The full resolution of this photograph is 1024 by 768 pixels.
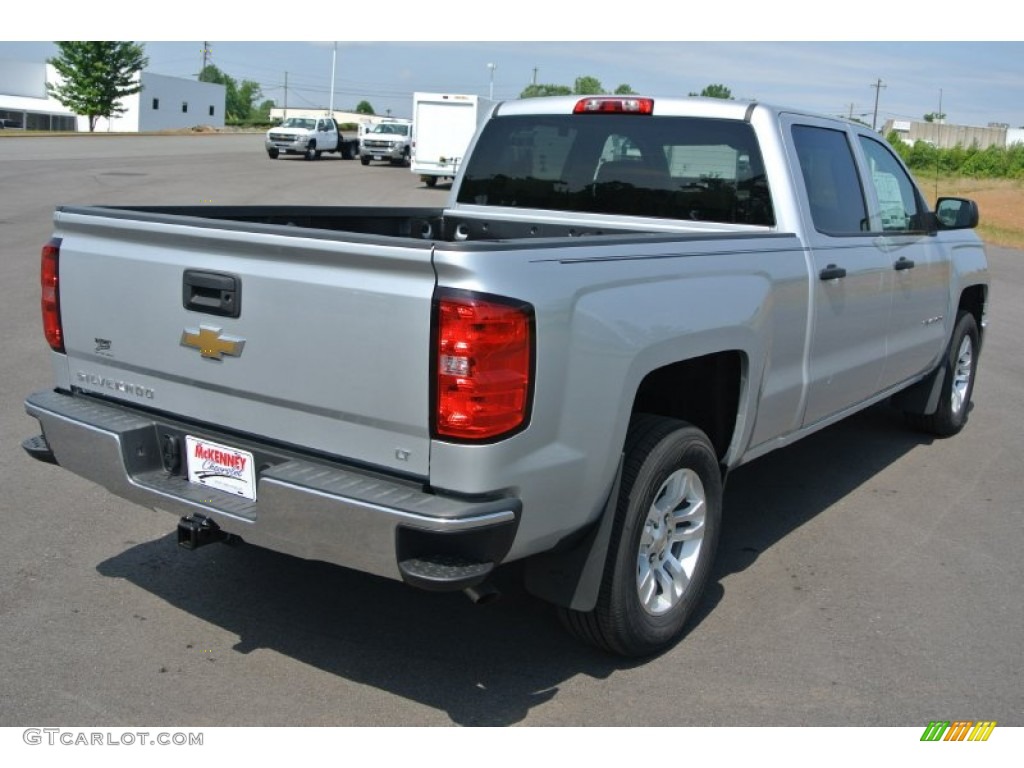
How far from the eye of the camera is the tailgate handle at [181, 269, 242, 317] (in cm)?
353

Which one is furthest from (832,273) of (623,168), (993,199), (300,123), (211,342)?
(993,199)

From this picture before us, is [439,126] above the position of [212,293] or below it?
above

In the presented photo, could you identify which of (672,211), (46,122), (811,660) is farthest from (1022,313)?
(46,122)

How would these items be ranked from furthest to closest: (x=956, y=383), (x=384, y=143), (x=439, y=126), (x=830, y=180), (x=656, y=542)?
1. (x=384, y=143)
2. (x=439, y=126)
3. (x=956, y=383)
4. (x=830, y=180)
5. (x=656, y=542)

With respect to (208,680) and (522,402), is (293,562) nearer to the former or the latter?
(208,680)

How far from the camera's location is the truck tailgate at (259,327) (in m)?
3.22

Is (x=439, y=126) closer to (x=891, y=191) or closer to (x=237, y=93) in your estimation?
(x=891, y=191)

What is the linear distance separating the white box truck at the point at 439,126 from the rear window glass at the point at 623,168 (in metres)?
27.2

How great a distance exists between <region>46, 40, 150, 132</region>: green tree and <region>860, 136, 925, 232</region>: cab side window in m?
71.1

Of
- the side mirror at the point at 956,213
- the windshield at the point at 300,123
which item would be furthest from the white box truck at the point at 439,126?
the side mirror at the point at 956,213

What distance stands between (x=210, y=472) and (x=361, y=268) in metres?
0.99

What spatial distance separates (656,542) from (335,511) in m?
1.38

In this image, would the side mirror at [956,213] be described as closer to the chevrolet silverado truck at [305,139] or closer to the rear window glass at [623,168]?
the rear window glass at [623,168]

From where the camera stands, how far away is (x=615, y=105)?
17.9 ft
